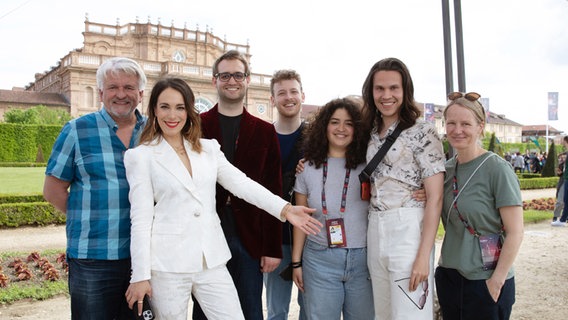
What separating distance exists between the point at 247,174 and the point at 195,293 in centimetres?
86

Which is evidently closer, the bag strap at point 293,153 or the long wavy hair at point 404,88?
the long wavy hair at point 404,88

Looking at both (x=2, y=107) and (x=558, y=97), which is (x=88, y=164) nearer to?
A: (x=558, y=97)

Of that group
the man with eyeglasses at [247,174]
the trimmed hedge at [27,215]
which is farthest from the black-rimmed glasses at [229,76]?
the trimmed hedge at [27,215]

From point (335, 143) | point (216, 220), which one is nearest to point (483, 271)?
point (335, 143)

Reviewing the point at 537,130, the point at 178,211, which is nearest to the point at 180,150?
the point at 178,211

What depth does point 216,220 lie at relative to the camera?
2420mm

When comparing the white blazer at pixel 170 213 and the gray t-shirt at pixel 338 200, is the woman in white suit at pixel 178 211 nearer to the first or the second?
the white blazer at pixel 170 213

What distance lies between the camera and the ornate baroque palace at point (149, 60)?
126 feet

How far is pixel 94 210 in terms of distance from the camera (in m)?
2.41

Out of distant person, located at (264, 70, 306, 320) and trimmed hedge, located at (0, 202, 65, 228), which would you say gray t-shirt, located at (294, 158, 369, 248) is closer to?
distant person, located at (264, 70, 306, 320)

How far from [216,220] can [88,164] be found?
0.78 metres

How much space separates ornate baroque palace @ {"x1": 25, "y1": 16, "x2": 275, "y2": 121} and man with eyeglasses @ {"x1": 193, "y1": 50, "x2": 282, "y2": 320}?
36.5 metres

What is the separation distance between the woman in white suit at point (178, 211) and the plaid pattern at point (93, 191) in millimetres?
235

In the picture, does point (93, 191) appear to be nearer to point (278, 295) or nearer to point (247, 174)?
point (247, 174)
